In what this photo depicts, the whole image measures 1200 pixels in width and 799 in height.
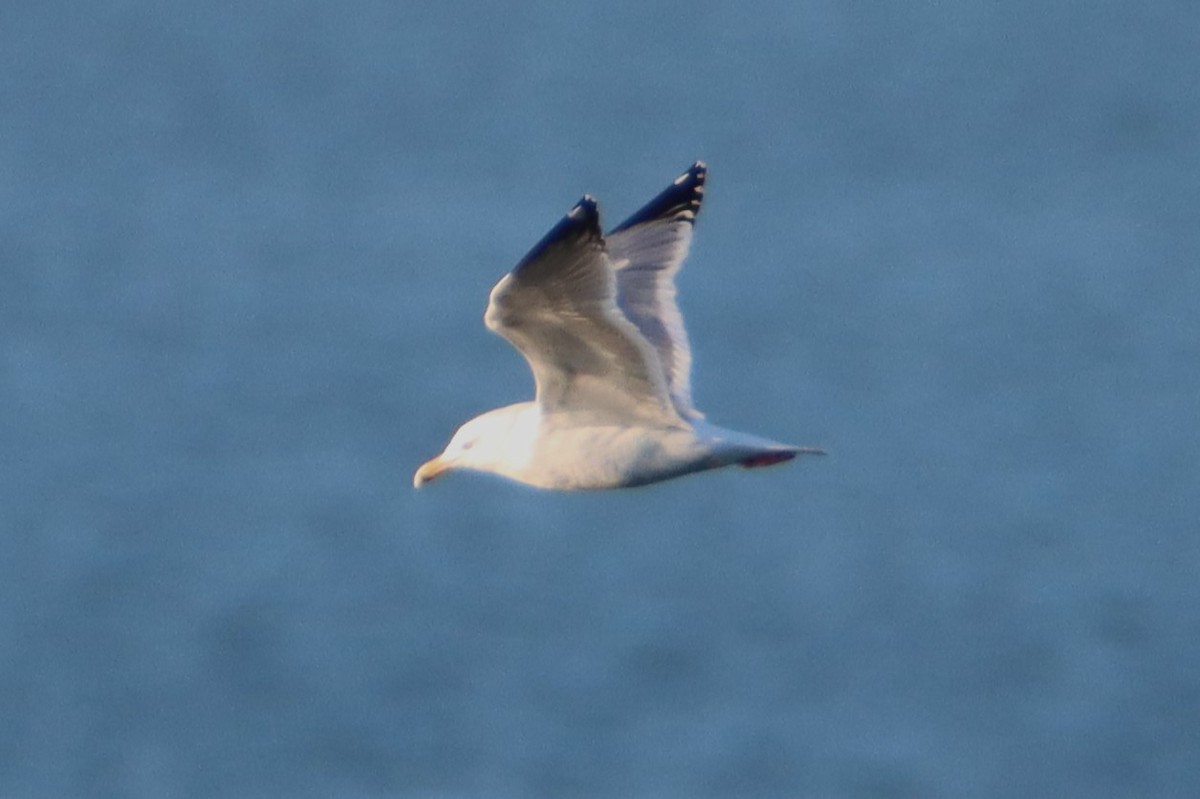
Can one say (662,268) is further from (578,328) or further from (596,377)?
(578,328)

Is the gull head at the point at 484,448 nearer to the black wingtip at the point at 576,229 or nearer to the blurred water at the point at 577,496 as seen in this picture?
the black wingtip at the point at 576,229

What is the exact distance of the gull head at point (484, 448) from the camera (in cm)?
1030

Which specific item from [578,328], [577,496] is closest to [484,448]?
[578,328]

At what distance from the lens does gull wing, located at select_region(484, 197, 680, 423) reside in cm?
946

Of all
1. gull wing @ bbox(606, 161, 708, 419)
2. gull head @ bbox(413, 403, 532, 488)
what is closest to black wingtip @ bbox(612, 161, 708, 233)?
gull wing @ bbox(606, 161, 708, 419)

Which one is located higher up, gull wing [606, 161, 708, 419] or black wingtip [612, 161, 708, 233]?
black wingtip [612, 161, 708, 233]

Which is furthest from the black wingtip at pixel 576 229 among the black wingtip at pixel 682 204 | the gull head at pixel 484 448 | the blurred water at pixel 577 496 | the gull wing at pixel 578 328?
the blurred water at pixel 577 496

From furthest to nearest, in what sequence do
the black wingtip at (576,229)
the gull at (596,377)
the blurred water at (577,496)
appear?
the blurred water at (577,496) < the gull at (596,377) < the black wingtip at (576,229)

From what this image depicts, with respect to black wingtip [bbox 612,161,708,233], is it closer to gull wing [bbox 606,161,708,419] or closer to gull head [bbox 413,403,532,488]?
gull wing [bbox 606,161,708,419]

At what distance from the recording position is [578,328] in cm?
967

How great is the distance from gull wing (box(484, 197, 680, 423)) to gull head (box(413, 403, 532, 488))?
281 mm

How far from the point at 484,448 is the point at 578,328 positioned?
3.11 ft

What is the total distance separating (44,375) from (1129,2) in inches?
483

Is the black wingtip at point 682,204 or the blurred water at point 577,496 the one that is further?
the blurred water at point 577,496
